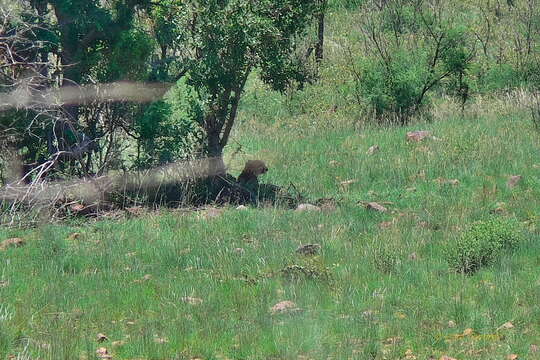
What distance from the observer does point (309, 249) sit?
28.9 ft

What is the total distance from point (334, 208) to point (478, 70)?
1055 cm

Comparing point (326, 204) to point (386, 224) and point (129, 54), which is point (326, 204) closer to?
point (386, 224)

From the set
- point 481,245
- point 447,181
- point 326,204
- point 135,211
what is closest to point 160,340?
point 481,245

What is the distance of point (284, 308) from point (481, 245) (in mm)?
2151

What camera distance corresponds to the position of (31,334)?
6.65 meters

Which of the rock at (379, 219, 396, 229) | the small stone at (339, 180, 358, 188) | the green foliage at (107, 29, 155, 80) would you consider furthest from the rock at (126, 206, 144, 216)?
the small stone at (339, 180, 358, 188)

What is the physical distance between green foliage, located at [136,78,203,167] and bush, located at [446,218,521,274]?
4.84 m

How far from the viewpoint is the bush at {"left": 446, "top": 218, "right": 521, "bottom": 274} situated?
8188 mm

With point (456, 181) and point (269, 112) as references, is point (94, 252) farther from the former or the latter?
point (269, 112)

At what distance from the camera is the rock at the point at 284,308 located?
279 inches

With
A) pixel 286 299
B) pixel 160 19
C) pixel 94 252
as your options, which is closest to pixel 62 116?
pixel 160 19

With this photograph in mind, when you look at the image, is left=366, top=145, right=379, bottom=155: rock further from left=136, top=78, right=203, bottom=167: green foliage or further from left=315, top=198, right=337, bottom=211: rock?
left=136, top=78, right=203, bottom=167: green foliage

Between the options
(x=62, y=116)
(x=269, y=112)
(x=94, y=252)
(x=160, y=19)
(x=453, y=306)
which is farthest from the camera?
(x=269, y=112)

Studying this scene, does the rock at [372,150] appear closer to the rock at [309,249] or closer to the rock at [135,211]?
the rock at [135,211]
